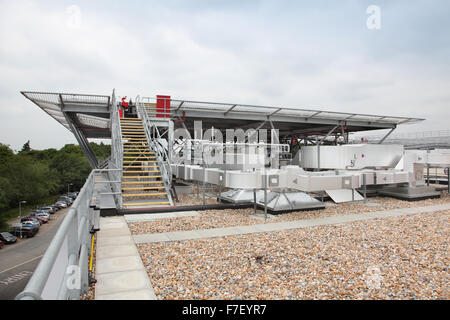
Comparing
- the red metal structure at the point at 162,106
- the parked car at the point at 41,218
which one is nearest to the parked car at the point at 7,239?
the parked car at the point at 41,218

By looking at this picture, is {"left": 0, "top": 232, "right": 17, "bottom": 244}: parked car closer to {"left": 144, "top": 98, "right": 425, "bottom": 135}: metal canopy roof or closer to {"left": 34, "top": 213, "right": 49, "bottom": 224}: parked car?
{"left": 34, "top": 213, "right": 49, "bottom": 224}: parked car

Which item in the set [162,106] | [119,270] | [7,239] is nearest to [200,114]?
[162,106]

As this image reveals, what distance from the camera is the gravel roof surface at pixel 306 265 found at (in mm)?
4383

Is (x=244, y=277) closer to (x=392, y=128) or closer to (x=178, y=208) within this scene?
(x=178, y=208)

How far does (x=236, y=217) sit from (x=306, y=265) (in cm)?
462

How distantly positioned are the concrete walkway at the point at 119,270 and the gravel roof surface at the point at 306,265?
20cm

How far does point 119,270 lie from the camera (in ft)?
16.9

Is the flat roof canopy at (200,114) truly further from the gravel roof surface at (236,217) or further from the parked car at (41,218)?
the parked car at (41,218)

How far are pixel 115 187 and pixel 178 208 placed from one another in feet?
8.23

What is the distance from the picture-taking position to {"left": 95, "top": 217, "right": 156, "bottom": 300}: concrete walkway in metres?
4.26

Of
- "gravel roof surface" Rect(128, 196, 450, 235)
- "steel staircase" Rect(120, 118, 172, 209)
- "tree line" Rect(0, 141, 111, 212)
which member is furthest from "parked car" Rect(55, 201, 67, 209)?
"gravel roof surface" Rect(128, 196, 450, 235)

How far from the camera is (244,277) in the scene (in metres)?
4.87

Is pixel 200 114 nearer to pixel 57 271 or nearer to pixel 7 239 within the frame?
pixel 57 271
